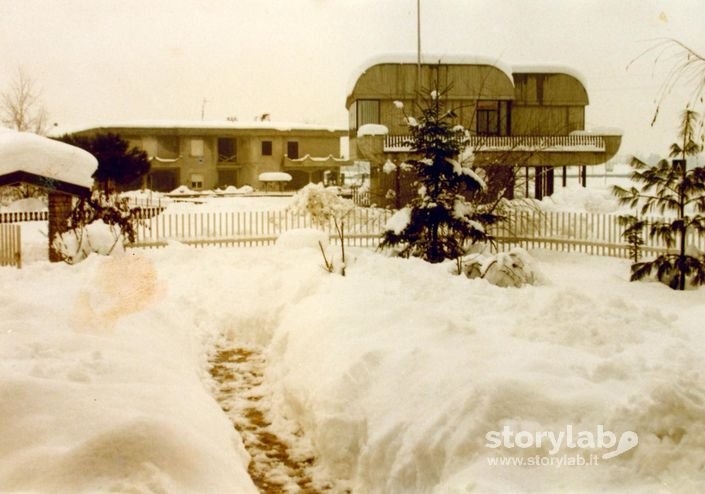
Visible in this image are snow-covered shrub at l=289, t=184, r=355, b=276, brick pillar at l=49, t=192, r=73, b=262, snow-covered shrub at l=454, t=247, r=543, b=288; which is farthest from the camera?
snow-covered shrub at l=289, t=184, r=355, b=276

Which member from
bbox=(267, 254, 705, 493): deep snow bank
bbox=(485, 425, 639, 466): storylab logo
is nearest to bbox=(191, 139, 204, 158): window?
bbox=(267, 254, 705, 493): deep snow bank

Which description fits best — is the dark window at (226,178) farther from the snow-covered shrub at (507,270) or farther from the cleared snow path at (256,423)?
the cleared snow path at (256,423)

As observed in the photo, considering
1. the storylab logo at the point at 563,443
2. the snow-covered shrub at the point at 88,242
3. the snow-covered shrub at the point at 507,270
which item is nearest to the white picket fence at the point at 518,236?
the snow-covered shrub at the point at 88,242

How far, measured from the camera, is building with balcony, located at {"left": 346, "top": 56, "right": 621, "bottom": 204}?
3117 centimetres

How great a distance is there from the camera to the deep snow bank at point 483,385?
15.6 feet

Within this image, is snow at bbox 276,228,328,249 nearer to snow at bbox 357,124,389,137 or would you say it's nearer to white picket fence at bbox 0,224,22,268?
white picket fence at bbox 0,224,22,268

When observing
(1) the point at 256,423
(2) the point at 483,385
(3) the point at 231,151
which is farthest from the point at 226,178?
(2) the point at 483,385

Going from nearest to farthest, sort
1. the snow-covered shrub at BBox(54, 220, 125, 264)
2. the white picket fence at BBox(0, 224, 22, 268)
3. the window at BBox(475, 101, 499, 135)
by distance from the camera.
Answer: the white picket fence at BBox(0, 224, 22, 268)
the snow-covered shrub at BBox(54, 220, 125, 264)
the window at BBox(475, 101, 499, 135)

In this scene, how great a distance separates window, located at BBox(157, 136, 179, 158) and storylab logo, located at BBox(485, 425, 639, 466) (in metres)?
47.8

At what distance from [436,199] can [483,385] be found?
36.6 feet

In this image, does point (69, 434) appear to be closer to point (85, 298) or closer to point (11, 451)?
point (11, 451)

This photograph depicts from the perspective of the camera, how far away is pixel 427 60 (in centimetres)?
3369

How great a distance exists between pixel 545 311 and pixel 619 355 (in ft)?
6.53

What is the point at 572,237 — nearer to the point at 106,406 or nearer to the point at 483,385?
the point at 483,385
